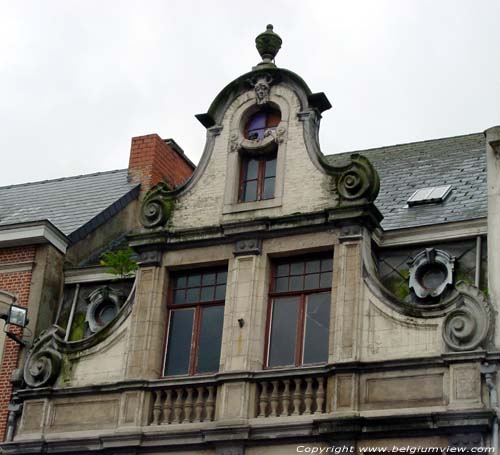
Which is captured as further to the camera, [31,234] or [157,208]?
[31,234]

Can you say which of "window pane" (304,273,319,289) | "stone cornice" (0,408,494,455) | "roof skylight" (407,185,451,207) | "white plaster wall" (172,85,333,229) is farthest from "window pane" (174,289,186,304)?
"roof skylight" (407,185,451,207)

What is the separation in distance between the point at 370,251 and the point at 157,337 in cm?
367

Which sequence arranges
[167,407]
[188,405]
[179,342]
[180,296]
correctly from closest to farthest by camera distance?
[188,405]
[167,407]
[179,342]
[180,296]

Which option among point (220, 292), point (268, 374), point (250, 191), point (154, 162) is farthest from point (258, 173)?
point (154, 162)

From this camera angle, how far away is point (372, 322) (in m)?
18.1

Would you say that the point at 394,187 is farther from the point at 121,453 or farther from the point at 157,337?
the point at 121,453

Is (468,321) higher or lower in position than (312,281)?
lower

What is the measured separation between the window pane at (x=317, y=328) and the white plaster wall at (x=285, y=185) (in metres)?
1.48

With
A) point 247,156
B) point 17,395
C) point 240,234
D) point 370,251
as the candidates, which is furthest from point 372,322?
point 17,395

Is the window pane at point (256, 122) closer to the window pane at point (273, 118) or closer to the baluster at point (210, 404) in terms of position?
the window pane at point (273, 118)

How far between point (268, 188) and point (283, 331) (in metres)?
2.59

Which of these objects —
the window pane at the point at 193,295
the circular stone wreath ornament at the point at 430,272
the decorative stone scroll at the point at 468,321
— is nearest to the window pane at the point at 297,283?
the window pane at the point at 193,295

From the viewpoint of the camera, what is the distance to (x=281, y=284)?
63.3ft

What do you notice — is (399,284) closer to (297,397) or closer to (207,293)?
(297,397)
